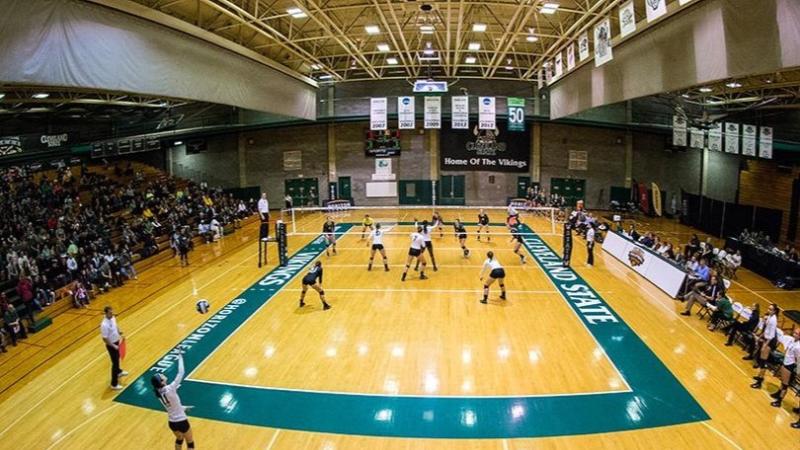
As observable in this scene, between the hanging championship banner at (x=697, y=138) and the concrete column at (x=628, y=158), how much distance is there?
7.97 meters

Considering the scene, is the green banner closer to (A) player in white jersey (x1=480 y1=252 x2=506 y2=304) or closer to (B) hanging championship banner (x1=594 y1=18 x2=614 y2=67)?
(B) hanging championship banner (x1=594 y1=18 x2=614 y2=67)

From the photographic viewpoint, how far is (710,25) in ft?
44.1

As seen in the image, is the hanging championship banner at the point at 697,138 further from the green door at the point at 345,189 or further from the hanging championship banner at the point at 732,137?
the green door at the point at 345,189

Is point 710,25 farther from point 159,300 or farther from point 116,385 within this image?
point 159,300

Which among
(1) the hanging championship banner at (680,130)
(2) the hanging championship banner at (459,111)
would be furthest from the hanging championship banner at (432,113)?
(1) the hanging championship banner at (680,130)

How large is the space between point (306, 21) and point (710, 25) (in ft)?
57.7

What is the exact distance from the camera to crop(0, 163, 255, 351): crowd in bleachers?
16.2 metres

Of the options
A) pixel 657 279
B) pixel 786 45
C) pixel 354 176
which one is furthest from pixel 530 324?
pixel 354 176

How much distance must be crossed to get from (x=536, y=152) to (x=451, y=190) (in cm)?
724

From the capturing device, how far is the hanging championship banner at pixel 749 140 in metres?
24.3

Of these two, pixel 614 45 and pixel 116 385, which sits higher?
pixel 614 45

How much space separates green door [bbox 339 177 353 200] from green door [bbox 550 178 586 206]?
16.2 meters

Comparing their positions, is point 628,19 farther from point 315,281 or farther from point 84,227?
point 84,227

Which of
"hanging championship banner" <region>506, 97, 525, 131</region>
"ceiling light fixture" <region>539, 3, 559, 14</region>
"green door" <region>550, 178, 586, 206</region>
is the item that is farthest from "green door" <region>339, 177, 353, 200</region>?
"ceiling light fixture" <region>539, 3, 559, 14</region>
